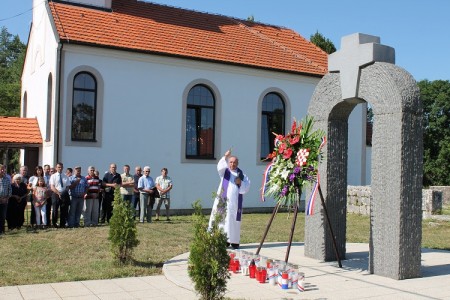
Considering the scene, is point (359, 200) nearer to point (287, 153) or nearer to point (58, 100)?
point (58, 100)

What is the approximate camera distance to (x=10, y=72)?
53312 mm

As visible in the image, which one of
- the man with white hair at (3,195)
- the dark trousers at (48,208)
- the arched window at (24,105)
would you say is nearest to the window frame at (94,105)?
the dark trousers at (48,208)

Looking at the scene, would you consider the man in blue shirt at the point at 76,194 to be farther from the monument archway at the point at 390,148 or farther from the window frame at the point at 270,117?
the window frame at the point at 270,117

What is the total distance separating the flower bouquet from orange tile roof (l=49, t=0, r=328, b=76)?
35.7 feet

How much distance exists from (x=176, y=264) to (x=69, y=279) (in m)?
1.87

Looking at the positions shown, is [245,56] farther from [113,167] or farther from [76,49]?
[113,167]

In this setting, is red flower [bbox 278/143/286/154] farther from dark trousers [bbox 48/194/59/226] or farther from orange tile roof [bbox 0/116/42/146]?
orange tile roof [bbox 0/116/42/146]

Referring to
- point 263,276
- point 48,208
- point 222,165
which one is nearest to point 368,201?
point 222,165

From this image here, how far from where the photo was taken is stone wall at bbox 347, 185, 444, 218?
60.5 ft

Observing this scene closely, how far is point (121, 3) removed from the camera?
21078 millimetres

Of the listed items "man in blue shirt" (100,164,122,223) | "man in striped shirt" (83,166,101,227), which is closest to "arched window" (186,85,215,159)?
"man in blue shirt" (100,164,122,223)

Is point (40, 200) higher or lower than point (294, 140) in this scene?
lower

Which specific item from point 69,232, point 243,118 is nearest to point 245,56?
point 243,118

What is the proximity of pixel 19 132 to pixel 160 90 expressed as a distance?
518 centimetres
